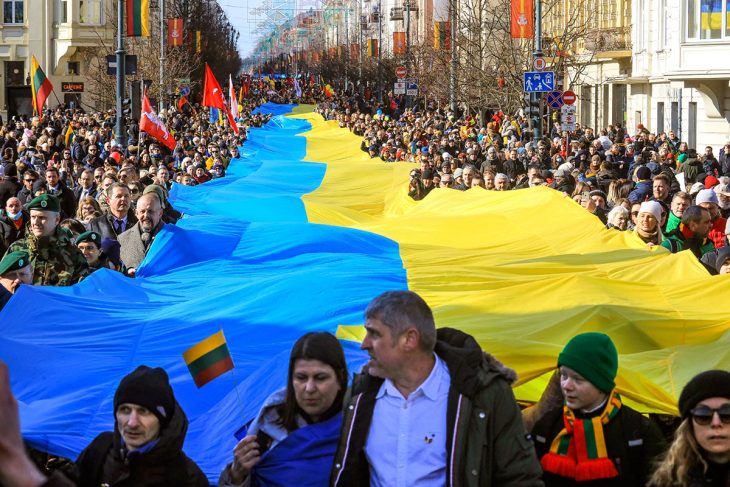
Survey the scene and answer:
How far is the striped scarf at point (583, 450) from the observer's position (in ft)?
19.5

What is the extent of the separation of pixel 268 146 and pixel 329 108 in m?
39.2

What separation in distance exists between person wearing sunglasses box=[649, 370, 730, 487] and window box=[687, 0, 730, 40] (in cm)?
3288

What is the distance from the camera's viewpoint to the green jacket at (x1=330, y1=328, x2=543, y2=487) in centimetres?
540

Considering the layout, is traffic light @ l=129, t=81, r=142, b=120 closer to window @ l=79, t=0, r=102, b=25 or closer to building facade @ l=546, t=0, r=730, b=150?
building facade @ l=546, t=0, r=730, b=150

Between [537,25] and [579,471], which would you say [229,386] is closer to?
[579,471]

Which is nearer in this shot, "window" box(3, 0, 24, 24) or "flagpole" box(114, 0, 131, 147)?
"flagpole" box(114, 0, 131, 147)

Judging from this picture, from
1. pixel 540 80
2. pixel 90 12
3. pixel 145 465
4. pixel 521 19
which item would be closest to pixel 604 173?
pixel 540 80

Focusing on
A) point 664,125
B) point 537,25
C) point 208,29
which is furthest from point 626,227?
point 208,29

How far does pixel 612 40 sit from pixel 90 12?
121 ft

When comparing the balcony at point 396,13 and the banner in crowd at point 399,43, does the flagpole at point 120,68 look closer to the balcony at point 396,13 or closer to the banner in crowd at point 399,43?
the banner in crowd at point 399,43

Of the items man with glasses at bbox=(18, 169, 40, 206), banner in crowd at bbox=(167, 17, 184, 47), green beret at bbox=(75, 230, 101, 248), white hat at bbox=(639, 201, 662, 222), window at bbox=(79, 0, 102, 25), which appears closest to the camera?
green beret at bbox=(75, 230, 101, 248)

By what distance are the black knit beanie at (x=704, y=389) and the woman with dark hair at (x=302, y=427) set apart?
138 centimetres

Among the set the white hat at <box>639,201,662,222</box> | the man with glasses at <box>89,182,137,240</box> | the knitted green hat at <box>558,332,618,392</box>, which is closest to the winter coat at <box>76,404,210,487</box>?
the knitted green hat at <box>558,332,618,392</box>

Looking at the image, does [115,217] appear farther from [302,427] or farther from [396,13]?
[396,13]
